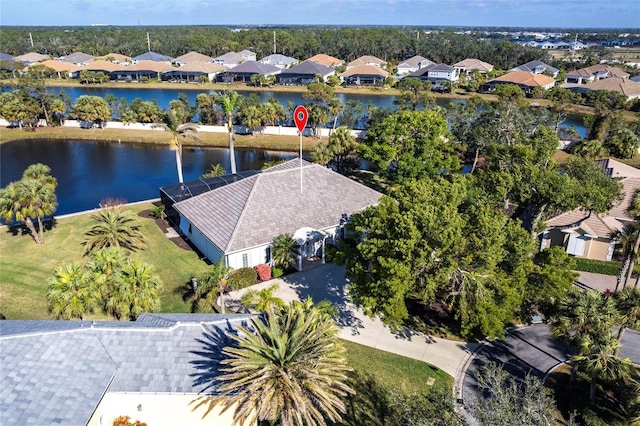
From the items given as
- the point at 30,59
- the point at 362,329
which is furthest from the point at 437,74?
the point at 30,59

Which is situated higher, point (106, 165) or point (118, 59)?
point (118, 59)

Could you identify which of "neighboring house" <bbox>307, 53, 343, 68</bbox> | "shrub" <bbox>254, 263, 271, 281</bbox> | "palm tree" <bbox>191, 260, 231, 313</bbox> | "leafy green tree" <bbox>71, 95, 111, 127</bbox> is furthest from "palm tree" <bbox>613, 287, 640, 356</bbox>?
"neighboring house" <bbox>307, 53, 343, 68</bbox>

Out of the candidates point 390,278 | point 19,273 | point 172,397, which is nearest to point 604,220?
point 390,278

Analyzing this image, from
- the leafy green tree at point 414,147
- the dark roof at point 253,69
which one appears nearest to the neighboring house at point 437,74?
the dark roof at point 253,69

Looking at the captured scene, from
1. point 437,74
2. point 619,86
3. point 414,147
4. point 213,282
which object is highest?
point 437,74

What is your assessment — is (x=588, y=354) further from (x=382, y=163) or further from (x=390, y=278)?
(x=382, y=163)

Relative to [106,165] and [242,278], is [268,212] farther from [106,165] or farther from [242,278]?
[106,165]

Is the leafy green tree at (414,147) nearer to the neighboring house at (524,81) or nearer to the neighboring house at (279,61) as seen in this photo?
the neighboring house at (524,81)

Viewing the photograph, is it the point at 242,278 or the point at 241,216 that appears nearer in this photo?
the point at 242,278
